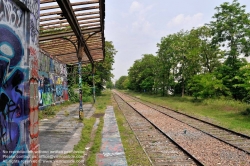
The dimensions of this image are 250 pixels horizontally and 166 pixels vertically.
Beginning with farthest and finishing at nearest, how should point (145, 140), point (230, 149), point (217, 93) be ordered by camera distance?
point (217, 93) < point (145, 140) < point (230, 149)

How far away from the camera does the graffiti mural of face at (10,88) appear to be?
3.10 m

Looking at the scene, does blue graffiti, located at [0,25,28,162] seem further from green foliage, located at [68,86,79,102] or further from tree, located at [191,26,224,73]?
tree, located at [191,26,224,73]

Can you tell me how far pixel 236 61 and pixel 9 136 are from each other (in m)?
26.5

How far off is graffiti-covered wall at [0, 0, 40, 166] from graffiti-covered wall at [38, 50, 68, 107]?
1131 cm

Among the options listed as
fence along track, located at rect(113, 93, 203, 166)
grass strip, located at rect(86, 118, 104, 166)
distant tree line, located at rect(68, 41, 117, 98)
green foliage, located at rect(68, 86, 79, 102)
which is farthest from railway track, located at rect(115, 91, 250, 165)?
distant tree line, located at rect(68, 41, 117, 98)

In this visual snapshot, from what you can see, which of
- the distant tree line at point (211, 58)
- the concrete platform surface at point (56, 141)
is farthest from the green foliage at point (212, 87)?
the concrete platform surface at point (56, 141)

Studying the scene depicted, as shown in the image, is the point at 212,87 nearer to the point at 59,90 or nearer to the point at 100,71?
the point at 59,90

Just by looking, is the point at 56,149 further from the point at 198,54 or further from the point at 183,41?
the point at 183,41

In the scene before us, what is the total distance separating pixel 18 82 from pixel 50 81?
14.8 metres

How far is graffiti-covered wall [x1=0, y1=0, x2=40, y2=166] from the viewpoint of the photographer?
314 cm

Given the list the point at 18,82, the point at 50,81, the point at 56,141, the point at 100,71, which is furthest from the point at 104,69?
the point at 18,82

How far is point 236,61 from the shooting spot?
82.8 ft

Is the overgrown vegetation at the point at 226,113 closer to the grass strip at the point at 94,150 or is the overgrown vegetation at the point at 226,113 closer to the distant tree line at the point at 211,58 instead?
the distant tree line at the point at 211,58

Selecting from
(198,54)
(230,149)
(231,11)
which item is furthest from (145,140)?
(198,54)
